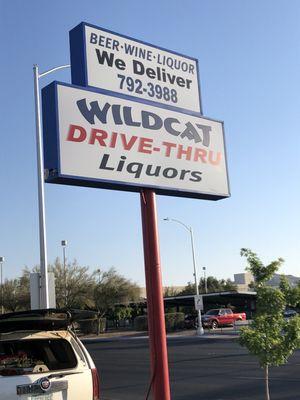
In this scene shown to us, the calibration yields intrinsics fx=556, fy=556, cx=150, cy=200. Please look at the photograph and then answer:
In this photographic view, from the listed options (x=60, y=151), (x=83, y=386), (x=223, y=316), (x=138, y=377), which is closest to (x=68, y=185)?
(x=60, y=151)

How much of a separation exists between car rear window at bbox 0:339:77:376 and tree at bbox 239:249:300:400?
228cm

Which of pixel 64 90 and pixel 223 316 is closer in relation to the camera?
pixel 64 90

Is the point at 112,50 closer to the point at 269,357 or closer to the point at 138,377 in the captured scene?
the point at 269,357

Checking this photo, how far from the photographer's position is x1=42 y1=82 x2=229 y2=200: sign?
6.61 m

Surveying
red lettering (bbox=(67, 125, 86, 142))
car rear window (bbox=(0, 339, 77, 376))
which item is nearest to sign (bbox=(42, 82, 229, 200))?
red lettering (bbox=(67, 125, 86, 142))

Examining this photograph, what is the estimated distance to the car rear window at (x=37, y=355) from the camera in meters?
6.44

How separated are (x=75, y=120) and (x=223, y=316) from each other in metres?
42.7

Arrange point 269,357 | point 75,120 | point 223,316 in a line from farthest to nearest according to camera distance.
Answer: point 223,316, point 269,357, point 75,120

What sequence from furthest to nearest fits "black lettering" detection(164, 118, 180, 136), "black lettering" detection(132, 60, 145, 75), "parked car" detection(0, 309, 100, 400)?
"black lettering" detection(132, 60, 145, 75)
"black lettering" detection(164, 118, 180, 136)
"parked car" detection(0, 309, 100, 400)

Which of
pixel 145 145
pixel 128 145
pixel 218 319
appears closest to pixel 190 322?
pixel 218 319

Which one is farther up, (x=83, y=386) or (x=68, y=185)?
(x=68, y=185)

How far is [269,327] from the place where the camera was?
287 inches

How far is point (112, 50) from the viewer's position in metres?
7.57

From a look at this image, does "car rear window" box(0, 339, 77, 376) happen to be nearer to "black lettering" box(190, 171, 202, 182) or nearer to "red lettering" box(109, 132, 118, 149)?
"red lettering" box(109, 132, 118, 149)
